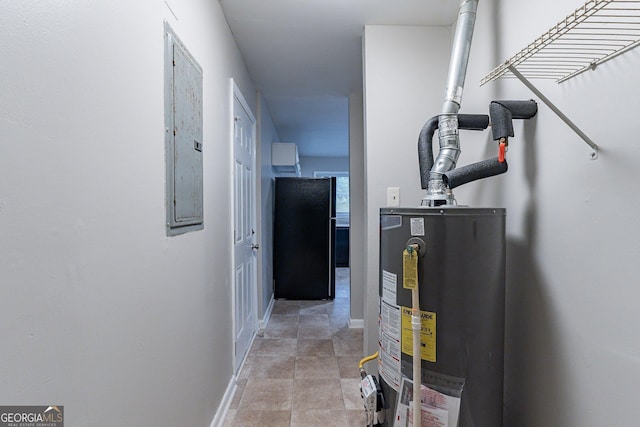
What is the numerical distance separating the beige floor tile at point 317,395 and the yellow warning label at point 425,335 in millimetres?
1152

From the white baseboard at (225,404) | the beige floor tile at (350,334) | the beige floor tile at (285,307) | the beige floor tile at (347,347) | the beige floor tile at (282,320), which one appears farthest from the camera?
the beige floor tile at (285,307)

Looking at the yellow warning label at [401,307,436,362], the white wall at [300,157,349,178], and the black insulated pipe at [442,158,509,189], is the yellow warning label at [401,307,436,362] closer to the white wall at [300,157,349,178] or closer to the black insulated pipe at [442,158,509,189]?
the black insulated pipe at [442,158,509,189]

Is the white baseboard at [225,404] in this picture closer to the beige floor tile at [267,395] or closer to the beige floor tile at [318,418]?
the beige floor tile at [267,395]

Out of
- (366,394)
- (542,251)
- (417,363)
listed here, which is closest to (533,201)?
(542,251)

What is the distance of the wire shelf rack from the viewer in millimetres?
894

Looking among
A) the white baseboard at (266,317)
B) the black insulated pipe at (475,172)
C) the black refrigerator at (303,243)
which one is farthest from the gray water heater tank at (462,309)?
the black refrigerator at (303,243)

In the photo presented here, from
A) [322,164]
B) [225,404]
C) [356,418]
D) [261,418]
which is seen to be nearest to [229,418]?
[225,404]

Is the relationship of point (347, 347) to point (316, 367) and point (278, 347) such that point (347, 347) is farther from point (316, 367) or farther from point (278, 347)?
point (278, 347)

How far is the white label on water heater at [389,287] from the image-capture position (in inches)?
48.2

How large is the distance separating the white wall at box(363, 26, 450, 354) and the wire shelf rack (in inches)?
36.7

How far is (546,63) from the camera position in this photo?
1.11 metres

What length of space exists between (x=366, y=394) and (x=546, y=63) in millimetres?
1436

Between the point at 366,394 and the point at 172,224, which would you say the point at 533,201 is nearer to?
the point at 366,394

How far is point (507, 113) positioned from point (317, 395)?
2.02 m
